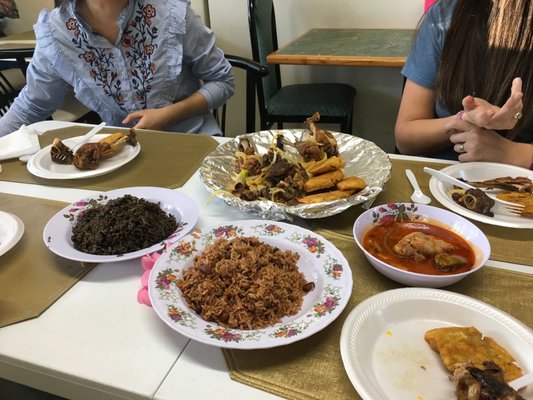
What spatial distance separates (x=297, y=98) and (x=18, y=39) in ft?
7.49

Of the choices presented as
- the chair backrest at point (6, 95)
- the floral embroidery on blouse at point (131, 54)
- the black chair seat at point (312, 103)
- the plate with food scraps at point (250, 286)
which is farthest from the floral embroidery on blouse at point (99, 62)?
the chair backrest at point (6, 95)

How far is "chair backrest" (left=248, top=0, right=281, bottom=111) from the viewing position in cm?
248

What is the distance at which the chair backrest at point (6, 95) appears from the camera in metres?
2.88

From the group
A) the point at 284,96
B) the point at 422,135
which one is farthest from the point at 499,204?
the point at 284,96

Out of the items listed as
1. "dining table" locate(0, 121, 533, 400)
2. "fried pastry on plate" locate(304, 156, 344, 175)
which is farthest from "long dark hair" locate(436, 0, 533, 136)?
"dining table" locate(0, 121, 533, 400)

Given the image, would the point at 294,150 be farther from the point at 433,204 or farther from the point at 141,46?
the point at 141,46

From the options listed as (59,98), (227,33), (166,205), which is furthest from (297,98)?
(166,205)

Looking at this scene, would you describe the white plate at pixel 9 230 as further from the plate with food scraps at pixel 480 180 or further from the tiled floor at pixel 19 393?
the plate with food scraps at pixel 480 180

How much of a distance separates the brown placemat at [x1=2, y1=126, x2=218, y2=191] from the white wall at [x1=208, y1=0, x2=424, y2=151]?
2.00 meters

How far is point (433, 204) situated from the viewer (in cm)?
102

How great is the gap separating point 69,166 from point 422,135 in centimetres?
112

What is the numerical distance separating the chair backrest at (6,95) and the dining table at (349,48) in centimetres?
190

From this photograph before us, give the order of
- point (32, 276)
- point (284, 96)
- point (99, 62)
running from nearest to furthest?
point (32, 276) < point (99, 62) < point (284, 96)

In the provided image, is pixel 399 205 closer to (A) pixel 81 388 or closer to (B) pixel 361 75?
(A) pixel 81 388
